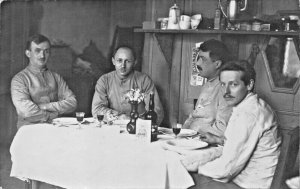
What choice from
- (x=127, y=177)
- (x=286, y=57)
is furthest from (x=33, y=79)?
(x=286, y=57)

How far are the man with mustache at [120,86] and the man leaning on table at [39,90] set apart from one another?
186 millimetres

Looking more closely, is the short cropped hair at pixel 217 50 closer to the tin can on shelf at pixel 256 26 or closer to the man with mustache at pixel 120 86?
the tin can on shelf at pixel 256 26

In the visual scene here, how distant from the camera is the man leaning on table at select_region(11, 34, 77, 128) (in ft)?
6.45

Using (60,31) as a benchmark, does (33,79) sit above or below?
below

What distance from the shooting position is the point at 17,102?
1963 millimetres

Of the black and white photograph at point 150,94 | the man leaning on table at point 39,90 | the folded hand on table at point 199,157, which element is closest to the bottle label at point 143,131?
the black and white photograph at point 150,94

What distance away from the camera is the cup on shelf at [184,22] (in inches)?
86.8

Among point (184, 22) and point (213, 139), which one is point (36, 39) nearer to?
point (184, 22)

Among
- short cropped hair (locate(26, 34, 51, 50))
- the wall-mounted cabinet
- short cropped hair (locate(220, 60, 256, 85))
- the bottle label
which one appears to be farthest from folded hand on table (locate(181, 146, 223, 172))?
short cropped hair (locate(26, 34, 51, 50))

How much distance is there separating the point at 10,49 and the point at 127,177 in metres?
0.88

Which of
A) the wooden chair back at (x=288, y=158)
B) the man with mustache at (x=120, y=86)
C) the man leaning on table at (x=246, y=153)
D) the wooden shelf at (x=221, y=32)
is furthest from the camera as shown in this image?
the man with mustache at (x=120, y=86)

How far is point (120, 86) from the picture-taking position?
2.21 meters

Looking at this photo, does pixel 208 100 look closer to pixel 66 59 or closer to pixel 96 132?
pixel 96 132

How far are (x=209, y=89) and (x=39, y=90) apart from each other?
2.91ft
